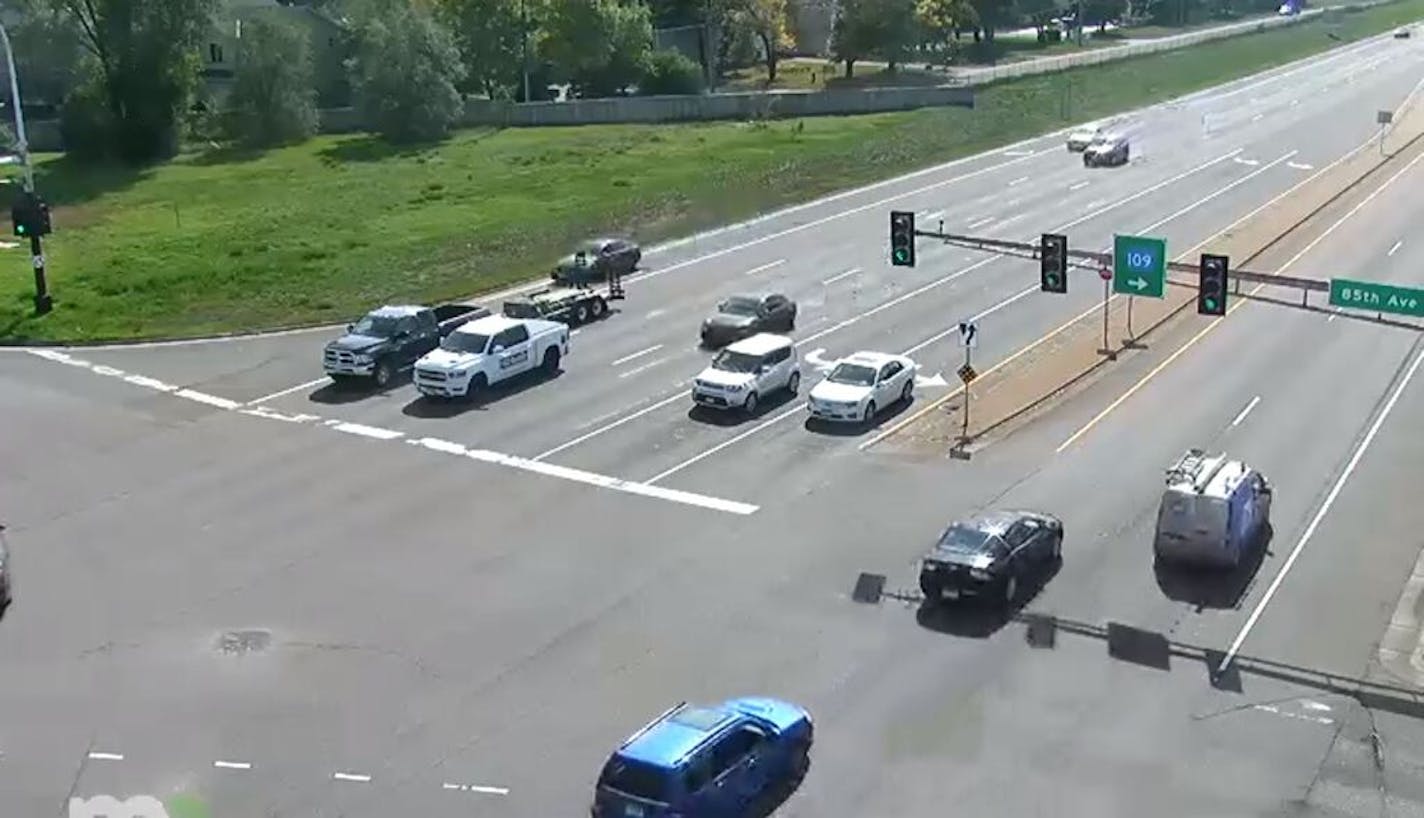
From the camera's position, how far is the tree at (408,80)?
89.0 meters

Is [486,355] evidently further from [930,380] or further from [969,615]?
[969,615]

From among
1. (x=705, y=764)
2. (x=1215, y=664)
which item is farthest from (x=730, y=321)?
(x=705, y=764)

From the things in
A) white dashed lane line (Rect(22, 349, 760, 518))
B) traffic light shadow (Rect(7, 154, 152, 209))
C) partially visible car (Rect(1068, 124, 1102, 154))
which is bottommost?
white dashed lane line (Rect(22, 349, 760, 518))

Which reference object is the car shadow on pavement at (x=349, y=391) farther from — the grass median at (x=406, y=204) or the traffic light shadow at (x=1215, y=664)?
the traffic light shadow at (x=1215, y=664)

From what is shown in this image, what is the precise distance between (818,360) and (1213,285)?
13156 millimetres

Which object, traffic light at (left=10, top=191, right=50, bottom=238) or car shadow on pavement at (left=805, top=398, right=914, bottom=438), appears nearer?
car shadow on pavement at (left=805, top=398, right=914, bottom=438)

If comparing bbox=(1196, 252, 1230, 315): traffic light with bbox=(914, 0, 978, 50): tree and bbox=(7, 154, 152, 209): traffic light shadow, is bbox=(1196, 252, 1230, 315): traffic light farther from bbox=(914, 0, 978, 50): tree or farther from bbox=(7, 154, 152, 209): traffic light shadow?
bbox=(914, 0, 978, 50): tree

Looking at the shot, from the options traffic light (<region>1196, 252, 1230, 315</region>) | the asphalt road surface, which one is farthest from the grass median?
traffic light (<region>1196, 252, 1230, 315</region>)

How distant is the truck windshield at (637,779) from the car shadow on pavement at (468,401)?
2081cm

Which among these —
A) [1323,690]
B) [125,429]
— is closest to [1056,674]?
[1323,690]

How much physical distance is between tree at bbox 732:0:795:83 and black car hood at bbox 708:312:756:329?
69.9 meters

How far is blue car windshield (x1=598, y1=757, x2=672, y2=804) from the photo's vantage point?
60.7 ft

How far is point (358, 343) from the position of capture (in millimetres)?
41125

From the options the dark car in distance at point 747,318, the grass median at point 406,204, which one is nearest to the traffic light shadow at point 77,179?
the grass median at point 406,204
